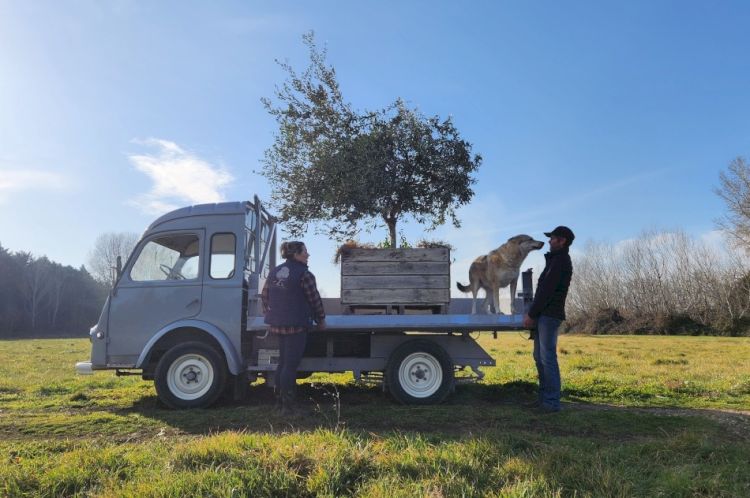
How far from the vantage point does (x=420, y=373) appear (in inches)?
285

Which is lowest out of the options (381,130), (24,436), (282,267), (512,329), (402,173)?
(24,436)

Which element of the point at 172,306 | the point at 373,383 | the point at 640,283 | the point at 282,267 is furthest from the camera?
the point at 640,283

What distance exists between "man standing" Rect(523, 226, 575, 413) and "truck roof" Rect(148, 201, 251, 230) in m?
4.26

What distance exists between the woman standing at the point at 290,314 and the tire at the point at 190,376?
38.4 inches

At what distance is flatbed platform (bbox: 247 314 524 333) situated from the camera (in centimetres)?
679

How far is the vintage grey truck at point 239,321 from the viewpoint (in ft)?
23.1

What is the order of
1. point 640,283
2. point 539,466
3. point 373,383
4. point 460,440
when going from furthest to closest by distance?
point 640,283
point 373,383
point 460,440
point 539,466

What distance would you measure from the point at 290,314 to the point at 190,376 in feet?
6.06

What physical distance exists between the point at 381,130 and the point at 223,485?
6.76m

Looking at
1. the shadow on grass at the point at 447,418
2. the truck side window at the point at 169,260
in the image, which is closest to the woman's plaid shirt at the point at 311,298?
the shadow on grass at the point at 447,418

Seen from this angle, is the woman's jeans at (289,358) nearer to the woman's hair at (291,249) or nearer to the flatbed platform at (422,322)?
the flatbed platform at (422,322)

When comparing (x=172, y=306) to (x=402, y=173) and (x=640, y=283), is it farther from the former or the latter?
(x=640, y=283)

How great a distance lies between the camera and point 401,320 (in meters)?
6.84

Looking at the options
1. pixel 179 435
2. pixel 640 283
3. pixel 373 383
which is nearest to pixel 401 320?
pixel 373 383
